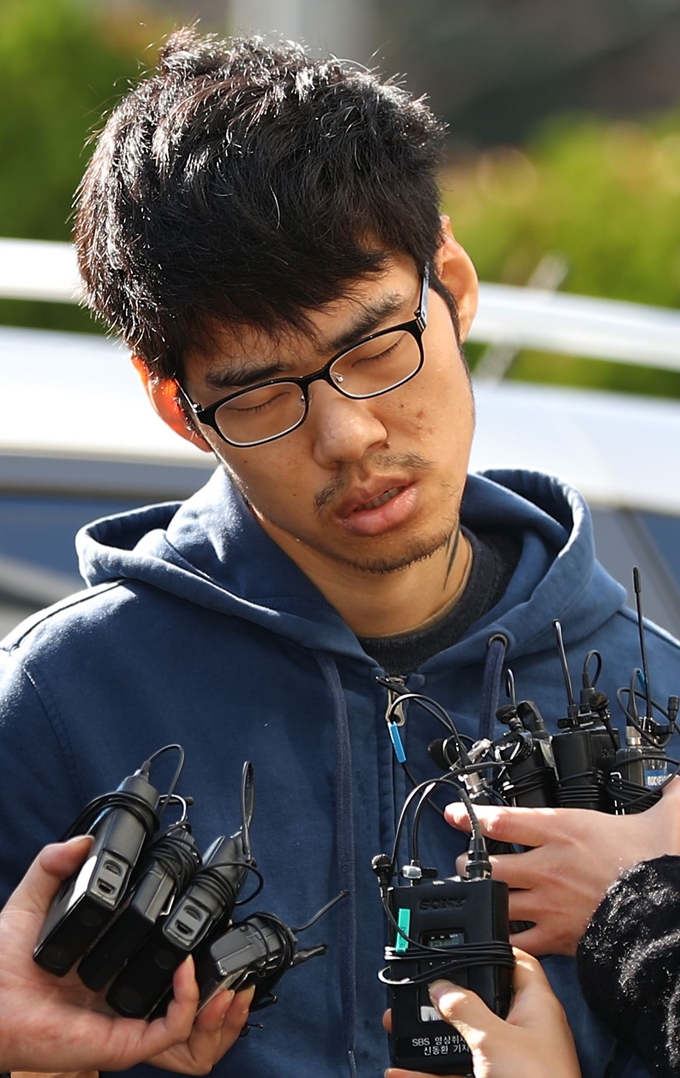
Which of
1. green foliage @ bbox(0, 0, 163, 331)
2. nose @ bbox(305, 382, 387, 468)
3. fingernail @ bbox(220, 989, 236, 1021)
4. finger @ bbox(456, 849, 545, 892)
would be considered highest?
nose @ bbox(305, 382, 387, 468)

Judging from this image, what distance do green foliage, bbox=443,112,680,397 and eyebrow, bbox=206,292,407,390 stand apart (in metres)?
5.59

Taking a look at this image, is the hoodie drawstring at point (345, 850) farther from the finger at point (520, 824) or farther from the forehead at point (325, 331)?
the forehead at point (325, 331)

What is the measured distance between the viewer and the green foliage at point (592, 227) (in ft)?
28.0

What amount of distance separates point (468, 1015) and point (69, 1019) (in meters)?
0.52

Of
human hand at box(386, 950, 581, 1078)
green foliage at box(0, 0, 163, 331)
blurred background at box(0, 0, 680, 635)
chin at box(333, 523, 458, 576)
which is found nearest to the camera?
human hand at box(386, 950, 581, 1078)

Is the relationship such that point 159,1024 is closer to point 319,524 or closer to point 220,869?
point 220,869

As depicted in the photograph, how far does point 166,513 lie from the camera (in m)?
3.01

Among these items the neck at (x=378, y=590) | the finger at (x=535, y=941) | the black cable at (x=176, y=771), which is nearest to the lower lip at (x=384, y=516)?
the neck at (x=378, y=590)

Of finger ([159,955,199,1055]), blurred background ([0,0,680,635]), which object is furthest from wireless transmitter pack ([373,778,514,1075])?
blurred background ([0,0,680,635])

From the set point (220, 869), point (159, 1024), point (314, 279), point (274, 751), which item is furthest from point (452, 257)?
point (159, 1024)

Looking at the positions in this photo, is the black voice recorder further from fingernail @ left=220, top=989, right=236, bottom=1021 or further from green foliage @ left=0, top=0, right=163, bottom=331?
green foliage @ left=0, top=0, right=163, bottom=331

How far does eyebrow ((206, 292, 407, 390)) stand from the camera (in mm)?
2490

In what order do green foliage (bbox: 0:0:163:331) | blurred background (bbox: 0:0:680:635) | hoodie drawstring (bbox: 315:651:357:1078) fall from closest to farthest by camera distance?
hoodie drawstring (bbox: 315:651:357:1078)
blurred background (bbox: 0:0:680:635)
green foliage (bbox: 0:0:163:331)

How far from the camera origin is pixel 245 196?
252 centimetres
